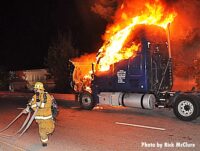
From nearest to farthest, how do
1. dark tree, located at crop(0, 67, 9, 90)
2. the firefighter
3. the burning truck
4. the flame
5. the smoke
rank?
the firefighter
the burning truck
the flame
the smoke
dark tree, located at crop(0, 67, 9, 90)

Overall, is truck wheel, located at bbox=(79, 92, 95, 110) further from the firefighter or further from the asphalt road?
the firefighter

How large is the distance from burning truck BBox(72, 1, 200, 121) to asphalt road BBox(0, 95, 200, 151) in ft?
2.13

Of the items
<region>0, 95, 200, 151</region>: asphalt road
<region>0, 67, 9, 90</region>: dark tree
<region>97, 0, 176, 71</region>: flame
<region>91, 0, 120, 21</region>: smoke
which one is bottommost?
<region>0, 95, 200, 151</region>: asphalt road

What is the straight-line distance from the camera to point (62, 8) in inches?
1672

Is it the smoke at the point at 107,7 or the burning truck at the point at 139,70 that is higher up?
the smoke at the point at 107,7

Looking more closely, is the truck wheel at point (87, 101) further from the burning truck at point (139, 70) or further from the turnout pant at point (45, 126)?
the turnout pant at point (45, 126)

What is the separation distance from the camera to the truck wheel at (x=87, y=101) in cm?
1573

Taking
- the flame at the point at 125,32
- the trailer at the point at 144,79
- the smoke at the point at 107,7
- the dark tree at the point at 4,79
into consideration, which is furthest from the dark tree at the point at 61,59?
the trailer at the point at 144,79

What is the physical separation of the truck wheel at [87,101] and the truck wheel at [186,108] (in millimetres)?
4301

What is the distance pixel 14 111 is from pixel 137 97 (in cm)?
555

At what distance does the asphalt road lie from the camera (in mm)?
8664

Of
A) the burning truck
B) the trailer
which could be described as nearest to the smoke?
the burning truck

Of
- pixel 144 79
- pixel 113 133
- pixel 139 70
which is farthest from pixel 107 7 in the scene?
pixel 113 133

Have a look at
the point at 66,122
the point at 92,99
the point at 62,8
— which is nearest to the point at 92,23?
the point at 62,8
